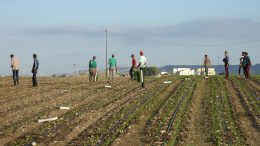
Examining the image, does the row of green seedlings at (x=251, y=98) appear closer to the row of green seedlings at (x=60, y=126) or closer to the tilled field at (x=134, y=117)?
the tilled field at (x=134, y=117)

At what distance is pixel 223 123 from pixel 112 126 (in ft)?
10.9

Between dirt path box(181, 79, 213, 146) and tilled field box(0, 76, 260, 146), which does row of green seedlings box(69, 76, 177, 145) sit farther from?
dirt path box(181, 79, 213, 146)

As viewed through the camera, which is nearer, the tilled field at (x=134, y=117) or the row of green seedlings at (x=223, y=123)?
the row of green seedlings at (x=223, y=123)

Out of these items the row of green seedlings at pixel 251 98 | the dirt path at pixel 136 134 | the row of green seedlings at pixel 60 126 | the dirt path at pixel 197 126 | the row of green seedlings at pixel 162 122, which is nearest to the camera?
the dirt path at pixel 136 134

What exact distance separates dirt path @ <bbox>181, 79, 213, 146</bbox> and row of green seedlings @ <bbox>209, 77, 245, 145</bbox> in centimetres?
26

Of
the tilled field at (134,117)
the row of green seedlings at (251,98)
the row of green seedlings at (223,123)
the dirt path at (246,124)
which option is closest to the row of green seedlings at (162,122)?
the tilled field at (134,117)

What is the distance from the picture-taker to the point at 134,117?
15.2 metres

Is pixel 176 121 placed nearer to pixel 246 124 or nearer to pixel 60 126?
pixel 246 124

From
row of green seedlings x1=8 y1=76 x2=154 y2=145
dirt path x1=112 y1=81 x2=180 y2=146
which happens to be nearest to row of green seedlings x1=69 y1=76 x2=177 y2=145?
dirt path x1=112 y1=81 x2=180 y2=146

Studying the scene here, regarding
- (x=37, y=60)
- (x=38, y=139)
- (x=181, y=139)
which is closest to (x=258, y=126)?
(x=181, y=139)

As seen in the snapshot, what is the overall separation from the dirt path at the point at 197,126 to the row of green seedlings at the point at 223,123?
0.85 ft

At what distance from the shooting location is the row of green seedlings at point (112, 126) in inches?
464

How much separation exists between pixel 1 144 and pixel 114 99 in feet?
29.9

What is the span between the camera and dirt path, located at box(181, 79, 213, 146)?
38.3 ft
